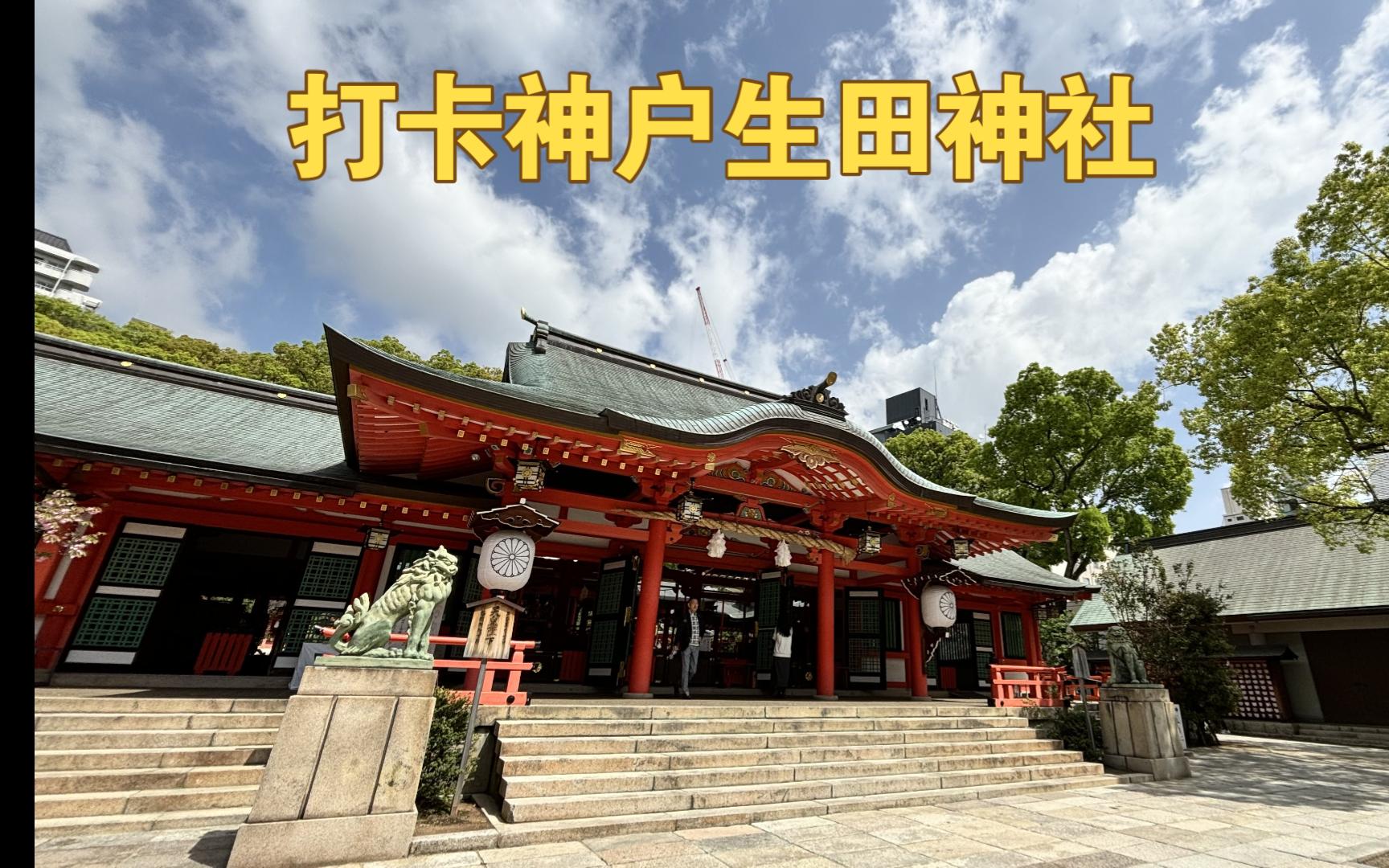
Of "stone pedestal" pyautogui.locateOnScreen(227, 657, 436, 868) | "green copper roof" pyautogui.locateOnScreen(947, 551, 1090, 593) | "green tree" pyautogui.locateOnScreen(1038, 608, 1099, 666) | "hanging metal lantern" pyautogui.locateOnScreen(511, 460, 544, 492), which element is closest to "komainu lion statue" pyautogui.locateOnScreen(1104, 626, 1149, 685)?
"green copper roof" pyautogui.locateOnScreen(947, 551, 1090, 593)

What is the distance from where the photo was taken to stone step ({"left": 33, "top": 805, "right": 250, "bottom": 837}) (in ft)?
16.4

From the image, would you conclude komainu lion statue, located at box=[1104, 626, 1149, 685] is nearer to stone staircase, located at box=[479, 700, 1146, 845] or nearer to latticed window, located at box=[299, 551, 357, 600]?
stone staircase, located at box=[479, 700, 1146, 845]

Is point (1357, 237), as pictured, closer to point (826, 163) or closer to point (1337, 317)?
point (1337, 317)

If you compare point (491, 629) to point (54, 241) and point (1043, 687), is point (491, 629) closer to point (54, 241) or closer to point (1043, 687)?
point (1043, 687)

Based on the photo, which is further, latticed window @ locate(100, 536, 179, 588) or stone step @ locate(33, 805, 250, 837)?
latticed window @ locate(100, 536, 179, 588)

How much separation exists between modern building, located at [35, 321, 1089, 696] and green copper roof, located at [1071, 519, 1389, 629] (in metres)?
11.7

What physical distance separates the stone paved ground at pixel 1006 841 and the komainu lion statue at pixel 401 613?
166cm

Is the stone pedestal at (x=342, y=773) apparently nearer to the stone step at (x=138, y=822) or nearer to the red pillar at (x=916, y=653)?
the stone step at (x=138, y=822)

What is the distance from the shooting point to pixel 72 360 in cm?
1189

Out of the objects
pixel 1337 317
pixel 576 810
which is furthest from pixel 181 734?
pixel 1337 317

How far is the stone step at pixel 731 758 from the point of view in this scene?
6.40 metres

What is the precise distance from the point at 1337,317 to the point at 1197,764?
8797mm

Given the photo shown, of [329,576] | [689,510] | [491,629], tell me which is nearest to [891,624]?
[689,510]

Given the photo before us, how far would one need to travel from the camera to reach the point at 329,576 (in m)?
9.98
